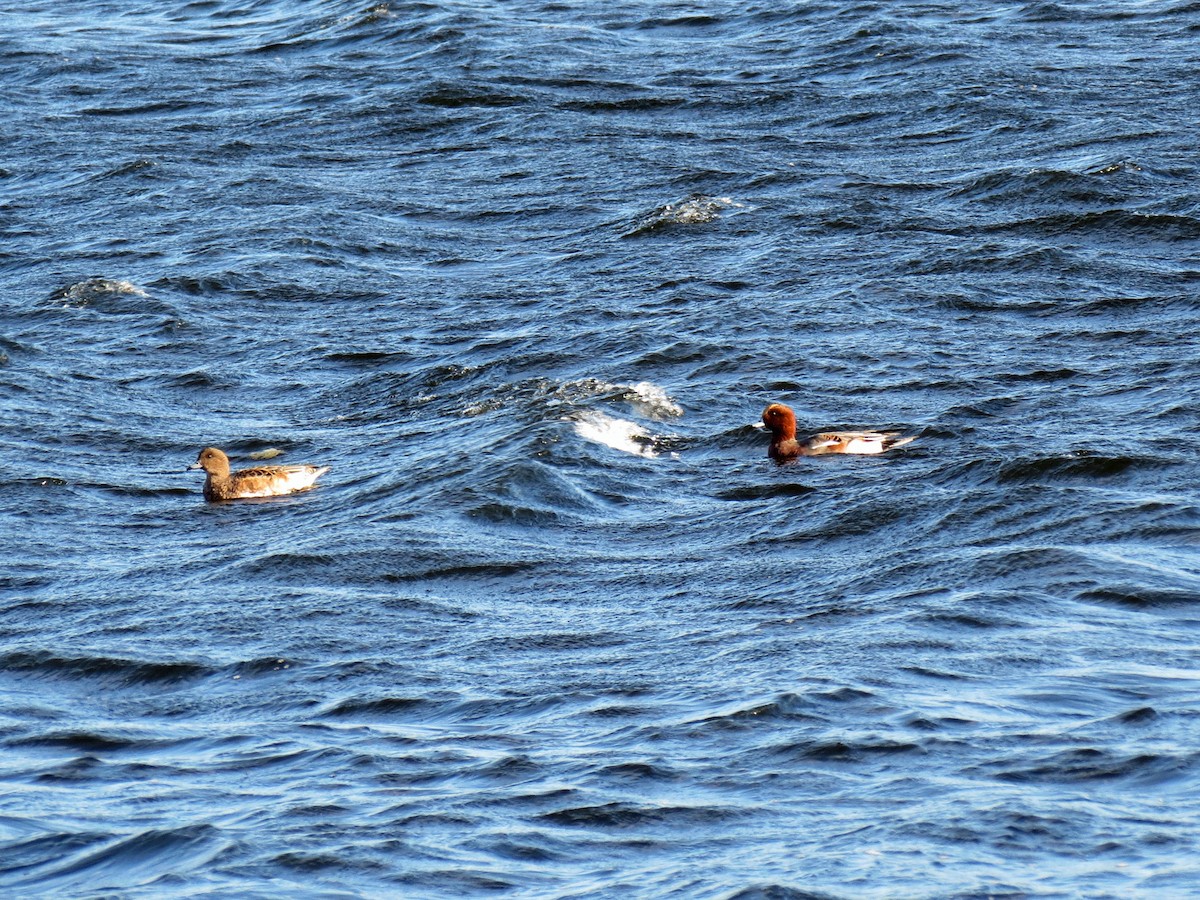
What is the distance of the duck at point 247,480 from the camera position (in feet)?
43.3

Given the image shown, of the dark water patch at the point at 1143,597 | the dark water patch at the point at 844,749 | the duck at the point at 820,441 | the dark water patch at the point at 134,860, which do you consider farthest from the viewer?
the duck at the point at 820,441

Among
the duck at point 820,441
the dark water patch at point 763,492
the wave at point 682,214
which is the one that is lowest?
the dark water patch at point 763,492

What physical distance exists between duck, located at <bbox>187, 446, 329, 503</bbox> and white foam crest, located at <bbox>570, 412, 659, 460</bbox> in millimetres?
1819

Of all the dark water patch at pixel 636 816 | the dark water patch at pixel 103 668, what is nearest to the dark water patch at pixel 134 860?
the dark water patch at pixel 636 816

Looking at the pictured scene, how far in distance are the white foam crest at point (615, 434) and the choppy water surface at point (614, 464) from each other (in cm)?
5

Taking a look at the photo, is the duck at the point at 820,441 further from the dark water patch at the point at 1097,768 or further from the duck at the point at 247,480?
the dark water patch at the point at 1097,768

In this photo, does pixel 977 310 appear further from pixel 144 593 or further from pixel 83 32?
pixel 83 32

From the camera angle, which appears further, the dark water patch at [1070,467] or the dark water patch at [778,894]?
the dark water patch at [1070,467]

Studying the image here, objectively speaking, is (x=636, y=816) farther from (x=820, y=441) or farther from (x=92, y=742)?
(x=820, y=441)

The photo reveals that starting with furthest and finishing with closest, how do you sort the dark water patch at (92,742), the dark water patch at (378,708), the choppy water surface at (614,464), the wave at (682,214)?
the wave at (682,214) → the dark water patch at (378,708) → the dark water patch at (92,742) → the choppy water surface at (614,464)

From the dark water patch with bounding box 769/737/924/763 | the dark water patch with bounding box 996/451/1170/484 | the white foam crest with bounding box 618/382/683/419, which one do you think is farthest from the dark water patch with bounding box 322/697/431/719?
the white foam crest with bounding box 618/382/683/419

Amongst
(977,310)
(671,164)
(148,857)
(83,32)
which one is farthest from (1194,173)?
(83,32)

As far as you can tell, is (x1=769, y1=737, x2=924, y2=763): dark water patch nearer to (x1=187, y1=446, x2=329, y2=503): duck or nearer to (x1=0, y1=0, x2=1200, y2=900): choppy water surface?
(x1=0, y1=0, x2=1200, y2=900): choppy water surface

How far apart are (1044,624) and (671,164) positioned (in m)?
11.7
